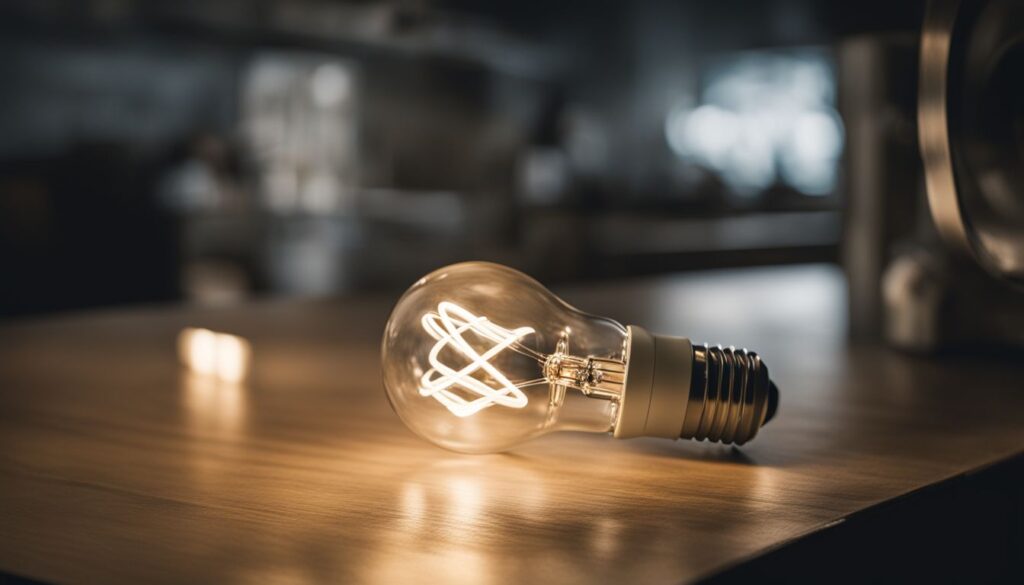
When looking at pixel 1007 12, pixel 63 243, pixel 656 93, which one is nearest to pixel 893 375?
pixel 1007 12

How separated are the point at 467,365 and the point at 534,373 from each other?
0.10 feet

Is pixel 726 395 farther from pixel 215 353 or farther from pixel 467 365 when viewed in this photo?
pixel 215 353

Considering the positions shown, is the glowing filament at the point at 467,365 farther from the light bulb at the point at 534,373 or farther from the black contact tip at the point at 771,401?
the black contact tip at the point at 771,401

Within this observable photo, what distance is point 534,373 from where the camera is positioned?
435mm

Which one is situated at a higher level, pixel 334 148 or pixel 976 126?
pixel 976 126

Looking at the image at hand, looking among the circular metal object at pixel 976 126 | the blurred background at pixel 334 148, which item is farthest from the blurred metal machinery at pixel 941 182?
the blurred background at pixel 334 148

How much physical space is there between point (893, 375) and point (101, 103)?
287cm

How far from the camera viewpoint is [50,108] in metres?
2.90

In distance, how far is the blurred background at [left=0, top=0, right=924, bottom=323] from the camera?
2836 mm

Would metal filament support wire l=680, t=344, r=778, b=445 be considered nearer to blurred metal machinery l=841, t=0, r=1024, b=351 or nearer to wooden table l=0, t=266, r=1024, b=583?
wooden table l=0, t=266, r=1024, b=583

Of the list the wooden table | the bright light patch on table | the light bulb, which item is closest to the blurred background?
the bright light patch on table

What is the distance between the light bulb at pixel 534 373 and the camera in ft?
1.32

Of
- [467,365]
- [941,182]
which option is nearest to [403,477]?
[467,365]

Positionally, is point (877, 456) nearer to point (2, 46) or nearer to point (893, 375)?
point (893, 375)
